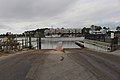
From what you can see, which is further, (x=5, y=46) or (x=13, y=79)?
(x=5, y=46)

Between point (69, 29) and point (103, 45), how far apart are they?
262ft

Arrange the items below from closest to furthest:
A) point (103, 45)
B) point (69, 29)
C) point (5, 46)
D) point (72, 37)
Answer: point (5, 46) → point (103, 45) → point (69, 29) → point (72, 37)

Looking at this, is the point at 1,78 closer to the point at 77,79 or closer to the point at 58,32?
the point at 77,79

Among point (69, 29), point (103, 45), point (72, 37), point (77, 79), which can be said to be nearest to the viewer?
point (77, 79)

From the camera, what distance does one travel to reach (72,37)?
12800 cm

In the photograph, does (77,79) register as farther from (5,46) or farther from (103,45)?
(103,45)

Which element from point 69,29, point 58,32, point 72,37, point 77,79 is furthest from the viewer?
point 72,37

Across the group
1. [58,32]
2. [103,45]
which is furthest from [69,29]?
[103,45]

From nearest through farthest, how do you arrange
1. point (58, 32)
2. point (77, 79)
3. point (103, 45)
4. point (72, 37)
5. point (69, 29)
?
point (77, 79), point (103, 45), point (58, 32), point (69, 29), point (72, 37)

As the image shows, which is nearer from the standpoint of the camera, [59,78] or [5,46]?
[59,78]

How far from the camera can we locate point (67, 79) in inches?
381

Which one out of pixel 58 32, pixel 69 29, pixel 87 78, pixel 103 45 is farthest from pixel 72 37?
pixel 87 78

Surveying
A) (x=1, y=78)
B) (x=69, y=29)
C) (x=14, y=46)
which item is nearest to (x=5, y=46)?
(x=14, y=46)

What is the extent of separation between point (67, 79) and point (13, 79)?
2.30 metres
